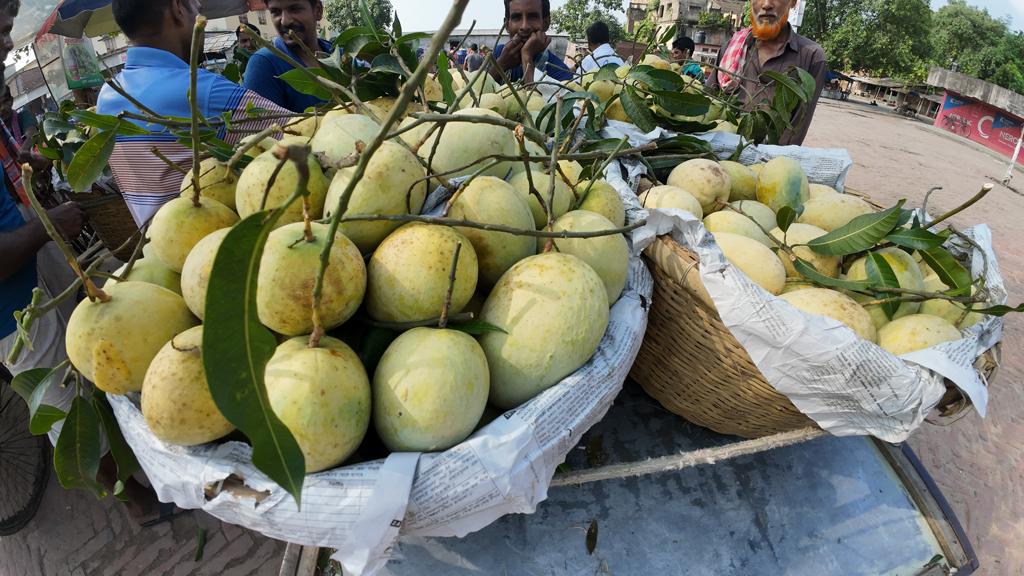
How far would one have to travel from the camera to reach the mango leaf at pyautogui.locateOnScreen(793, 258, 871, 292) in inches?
50.2

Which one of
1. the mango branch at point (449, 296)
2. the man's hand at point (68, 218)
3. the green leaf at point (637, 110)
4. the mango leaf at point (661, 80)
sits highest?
the mango leaf at point (661, 80)

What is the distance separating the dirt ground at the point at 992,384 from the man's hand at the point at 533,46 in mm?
2775

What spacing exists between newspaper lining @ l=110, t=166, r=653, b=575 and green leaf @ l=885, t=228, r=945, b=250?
995 mm

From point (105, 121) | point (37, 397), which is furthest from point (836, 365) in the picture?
point (105, 121)

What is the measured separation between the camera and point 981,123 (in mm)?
14367

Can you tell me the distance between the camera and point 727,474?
52.6 inches

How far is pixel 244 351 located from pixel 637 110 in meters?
1.71

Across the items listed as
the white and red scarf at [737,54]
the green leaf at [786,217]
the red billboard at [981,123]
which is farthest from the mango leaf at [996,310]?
the red billboard at [981,123]

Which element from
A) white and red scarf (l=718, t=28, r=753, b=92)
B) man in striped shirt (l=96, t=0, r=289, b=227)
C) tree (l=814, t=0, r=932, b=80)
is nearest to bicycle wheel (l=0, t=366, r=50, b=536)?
man in striped shirt (l=96, t=0, r=289, b=227)

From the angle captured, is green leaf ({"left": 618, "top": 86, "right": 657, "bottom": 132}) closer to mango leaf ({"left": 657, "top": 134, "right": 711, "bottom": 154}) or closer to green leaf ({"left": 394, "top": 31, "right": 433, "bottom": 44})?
mango leaf ({"left": 657, "top": 134, "right": 711, "bottom": 154})

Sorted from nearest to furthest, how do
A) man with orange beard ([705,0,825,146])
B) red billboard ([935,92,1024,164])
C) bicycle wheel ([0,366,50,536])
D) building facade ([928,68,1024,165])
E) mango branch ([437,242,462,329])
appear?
mango branch ([437,242,462,329]), bicycle wheel ([0,366,50,536]), man with orange beard ([705,0,825,146]), building facade ([928,68,1024,165]), red billboard ([935,92,1024,164])

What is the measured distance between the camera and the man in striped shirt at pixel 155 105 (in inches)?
65.6

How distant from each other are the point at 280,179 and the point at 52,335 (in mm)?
1480

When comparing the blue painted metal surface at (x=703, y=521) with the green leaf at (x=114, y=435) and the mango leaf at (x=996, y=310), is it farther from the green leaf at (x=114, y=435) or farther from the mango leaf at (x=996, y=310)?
the green leaf at (x=114, y=435)
